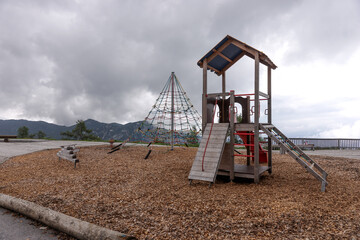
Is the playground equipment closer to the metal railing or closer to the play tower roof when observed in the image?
the play tower roof

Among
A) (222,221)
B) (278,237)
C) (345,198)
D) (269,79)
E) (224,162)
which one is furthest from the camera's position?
(269,79)

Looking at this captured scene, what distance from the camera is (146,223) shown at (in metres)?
3.71

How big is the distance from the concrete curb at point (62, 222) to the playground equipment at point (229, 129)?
3115 millimetres

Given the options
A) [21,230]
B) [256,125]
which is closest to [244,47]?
[256,125]

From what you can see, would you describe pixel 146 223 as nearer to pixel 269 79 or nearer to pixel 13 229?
pixel 13 229

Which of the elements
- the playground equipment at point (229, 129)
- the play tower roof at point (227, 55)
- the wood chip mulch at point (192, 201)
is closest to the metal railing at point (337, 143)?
the wood chip mulch at point (192, 201)

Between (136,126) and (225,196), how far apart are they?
8.51m

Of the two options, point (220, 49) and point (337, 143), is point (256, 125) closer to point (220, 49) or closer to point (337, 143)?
point (220, 49)

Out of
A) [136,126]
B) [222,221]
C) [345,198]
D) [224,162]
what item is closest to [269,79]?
[224,162]

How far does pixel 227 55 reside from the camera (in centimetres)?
761

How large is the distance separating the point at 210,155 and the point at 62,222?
3.86m

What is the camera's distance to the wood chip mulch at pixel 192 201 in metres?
3.46

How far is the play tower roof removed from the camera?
6673mm

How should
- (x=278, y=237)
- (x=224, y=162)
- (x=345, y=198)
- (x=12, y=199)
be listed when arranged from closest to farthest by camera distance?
1. (x=278, y=237)
2. (x=12, y=199)
3. (x=345, y=198)
4. (x=224, y=162)
